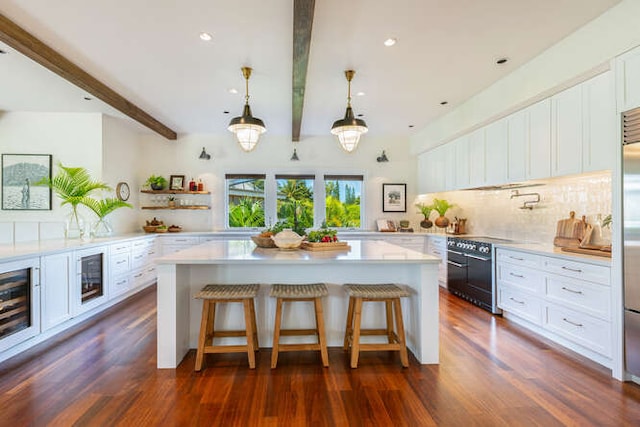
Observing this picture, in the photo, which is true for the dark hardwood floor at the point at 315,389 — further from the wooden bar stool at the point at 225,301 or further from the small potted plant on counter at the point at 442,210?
the small potted plant on counter at the point at 442,210

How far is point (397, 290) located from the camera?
8.07ft

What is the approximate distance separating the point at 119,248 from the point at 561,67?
17.6ft

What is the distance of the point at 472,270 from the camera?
410 cm

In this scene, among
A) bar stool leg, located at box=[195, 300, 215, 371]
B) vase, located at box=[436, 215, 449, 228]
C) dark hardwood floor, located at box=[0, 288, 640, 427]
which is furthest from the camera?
vase, located at box=[436, 215, 449, 228]

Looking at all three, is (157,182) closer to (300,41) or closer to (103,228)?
(103,228)

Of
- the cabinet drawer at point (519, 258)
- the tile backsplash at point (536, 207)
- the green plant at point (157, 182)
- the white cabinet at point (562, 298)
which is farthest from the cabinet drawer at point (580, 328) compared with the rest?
the green plant at point (157, 182)

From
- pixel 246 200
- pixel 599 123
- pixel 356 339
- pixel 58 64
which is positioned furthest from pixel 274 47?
pixel 246 200

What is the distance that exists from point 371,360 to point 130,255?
3751mm

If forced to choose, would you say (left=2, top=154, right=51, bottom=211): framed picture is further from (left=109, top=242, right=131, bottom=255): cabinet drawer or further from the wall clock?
(left=109, top=242, right=131, bottom=255): cabinet drawer

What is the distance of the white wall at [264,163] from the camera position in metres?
5.99

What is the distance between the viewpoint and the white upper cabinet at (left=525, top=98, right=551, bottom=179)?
3.12 m

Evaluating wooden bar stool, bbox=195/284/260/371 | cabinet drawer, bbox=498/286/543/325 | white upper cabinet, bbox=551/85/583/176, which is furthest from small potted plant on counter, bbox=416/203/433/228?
wooden bar stool, bbox=195/284/260/371

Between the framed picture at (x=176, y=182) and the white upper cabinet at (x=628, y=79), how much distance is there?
604 cm

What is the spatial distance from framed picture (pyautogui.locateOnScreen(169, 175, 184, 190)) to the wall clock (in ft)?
2.35
